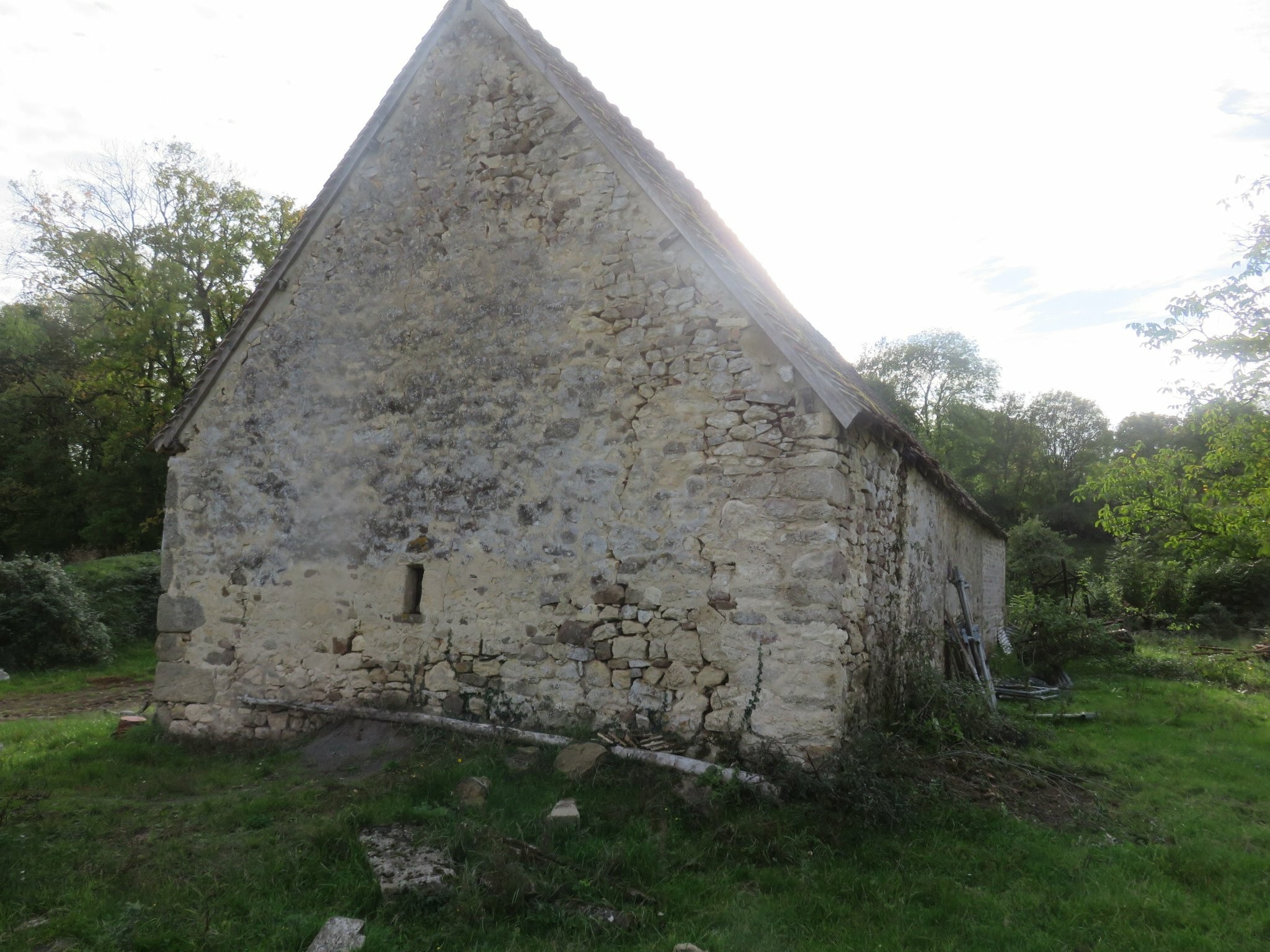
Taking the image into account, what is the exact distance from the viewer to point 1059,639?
1359cm

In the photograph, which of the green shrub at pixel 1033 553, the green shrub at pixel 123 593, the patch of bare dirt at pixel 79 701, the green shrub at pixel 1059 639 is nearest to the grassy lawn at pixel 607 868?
the patch of bare dirt at pixel 79 701

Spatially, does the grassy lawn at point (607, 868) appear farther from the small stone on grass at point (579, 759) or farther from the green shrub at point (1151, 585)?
the green shrub at point (1151, 585)

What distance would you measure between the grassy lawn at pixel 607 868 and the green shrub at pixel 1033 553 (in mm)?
22343

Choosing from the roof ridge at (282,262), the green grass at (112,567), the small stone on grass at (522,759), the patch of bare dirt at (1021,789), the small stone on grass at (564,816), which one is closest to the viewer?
the small stone on grass at (564,816)

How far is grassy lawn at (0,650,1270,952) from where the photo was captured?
13.3ft

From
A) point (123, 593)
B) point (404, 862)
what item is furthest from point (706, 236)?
point (123, 593)

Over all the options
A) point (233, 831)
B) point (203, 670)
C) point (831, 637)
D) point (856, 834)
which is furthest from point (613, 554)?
point (203, 670)

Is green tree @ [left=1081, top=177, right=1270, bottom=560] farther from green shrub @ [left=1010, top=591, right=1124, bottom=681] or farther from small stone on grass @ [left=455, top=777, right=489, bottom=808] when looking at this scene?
small stone on grass @ [left=455, top=777, right=489, bottom=808]

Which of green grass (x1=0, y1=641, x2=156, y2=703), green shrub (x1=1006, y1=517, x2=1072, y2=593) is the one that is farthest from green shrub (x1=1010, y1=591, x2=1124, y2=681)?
green grass (x1=0, y1=641, x2=156, y2=703)

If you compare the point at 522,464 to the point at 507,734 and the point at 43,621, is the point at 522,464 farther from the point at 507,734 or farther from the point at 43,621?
the point at 43,621

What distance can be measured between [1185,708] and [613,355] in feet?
30.5

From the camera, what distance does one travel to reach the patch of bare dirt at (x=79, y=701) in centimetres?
1045

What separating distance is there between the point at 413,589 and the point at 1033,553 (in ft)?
86.3

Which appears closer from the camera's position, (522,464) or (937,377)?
(522,464)
